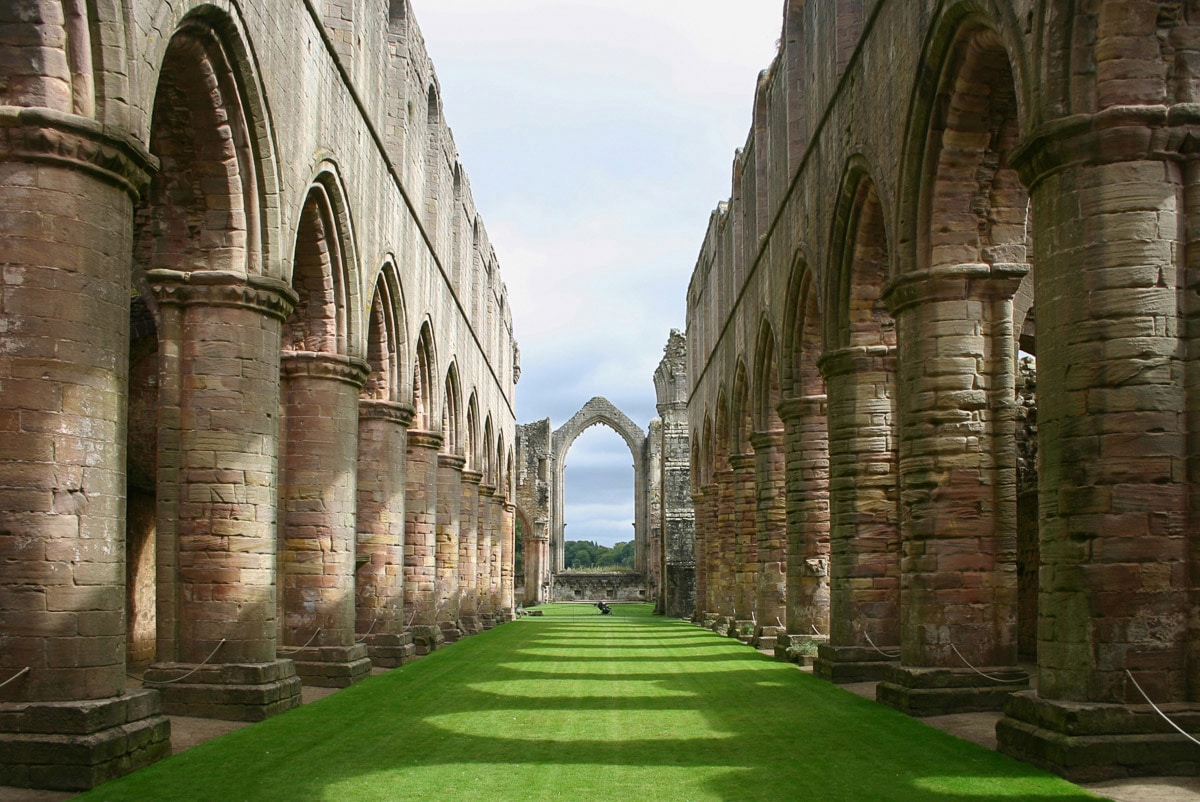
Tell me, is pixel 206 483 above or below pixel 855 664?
above

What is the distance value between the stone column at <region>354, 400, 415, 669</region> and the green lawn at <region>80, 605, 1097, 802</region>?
6.87 ft

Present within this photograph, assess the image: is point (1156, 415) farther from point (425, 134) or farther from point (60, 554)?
point (425, 134)

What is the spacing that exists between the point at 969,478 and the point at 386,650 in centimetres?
887

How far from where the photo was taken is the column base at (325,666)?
13.2m

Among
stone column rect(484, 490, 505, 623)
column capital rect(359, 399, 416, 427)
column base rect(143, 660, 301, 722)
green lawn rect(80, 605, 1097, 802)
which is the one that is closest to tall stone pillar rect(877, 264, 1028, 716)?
green lawn rect(80, 605, 1097, 802)

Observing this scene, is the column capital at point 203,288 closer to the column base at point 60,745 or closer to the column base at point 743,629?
the column base at point 60,745

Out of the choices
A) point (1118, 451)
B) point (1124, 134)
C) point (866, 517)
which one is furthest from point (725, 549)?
point (1124, 134)

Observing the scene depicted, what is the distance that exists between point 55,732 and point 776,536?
1334 centimetres

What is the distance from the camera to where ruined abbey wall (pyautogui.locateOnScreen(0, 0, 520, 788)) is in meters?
6.95

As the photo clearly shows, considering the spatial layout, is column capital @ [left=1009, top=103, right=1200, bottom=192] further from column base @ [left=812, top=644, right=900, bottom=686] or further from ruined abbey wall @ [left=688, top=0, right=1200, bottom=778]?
column base @ [left=812, top=644, right=900, bottom=686]

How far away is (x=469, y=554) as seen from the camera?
26500mm

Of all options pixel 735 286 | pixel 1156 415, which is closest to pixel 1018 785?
pixel 1156 415

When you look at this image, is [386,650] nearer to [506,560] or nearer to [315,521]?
[315,521]

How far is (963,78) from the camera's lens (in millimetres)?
9688
